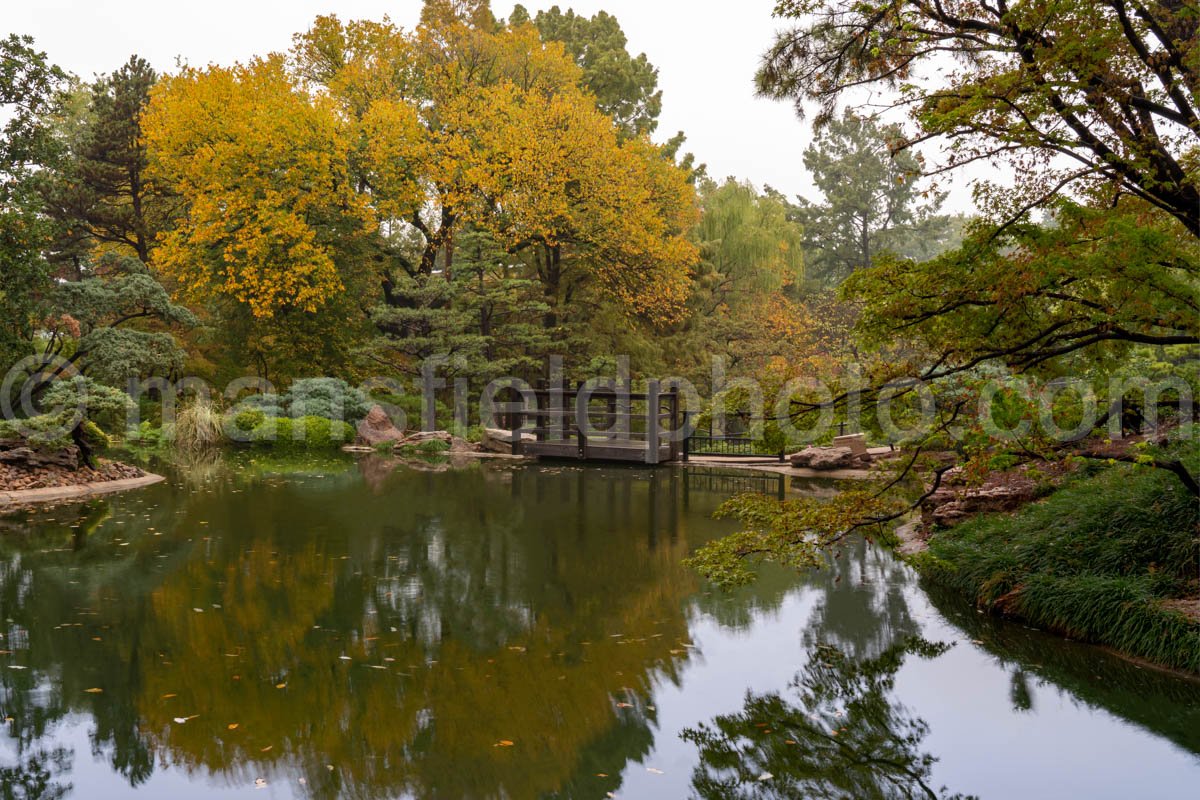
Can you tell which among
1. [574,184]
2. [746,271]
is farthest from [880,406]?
[746,271]

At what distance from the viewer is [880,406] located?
5.29 m

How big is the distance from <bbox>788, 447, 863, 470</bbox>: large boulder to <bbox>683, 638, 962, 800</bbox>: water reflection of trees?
31.9 ft

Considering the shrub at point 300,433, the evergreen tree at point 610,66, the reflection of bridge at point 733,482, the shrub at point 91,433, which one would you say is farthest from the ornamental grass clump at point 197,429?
the evergreen tree at point 610,66

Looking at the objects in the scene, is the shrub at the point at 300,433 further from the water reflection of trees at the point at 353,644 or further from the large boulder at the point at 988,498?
the large boulder at the point at 988,498

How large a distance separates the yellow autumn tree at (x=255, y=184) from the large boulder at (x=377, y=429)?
312 cm

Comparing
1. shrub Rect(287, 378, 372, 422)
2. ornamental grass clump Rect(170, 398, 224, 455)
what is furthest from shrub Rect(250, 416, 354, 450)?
ornamental grass clump Rect(170, 398, 224, 455)

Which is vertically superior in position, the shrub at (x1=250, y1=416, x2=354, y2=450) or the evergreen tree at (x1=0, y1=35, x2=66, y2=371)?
the evergreen tree at (x1=0, y1=35, x2=66, y2=371)

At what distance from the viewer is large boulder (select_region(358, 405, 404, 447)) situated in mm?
18781

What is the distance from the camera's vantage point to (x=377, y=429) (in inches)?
749

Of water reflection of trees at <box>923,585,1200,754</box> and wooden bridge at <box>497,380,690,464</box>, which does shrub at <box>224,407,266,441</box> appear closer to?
wooden bridge at <box>497,380,690,464</box>

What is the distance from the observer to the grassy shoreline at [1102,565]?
522 centimetres

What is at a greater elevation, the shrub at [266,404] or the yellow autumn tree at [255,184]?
the yellow autumn tree at [255,184]

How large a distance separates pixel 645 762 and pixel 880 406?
2664 millimetres

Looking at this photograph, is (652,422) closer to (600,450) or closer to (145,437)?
(600,450)
